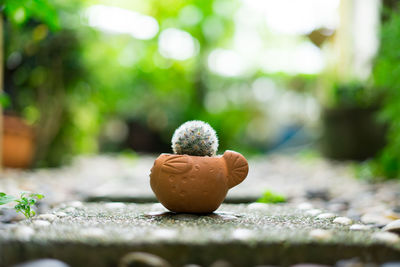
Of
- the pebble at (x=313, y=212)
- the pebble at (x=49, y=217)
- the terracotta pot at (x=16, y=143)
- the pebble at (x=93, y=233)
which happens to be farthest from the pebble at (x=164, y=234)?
the terracotta pot at (x=16, y=143)

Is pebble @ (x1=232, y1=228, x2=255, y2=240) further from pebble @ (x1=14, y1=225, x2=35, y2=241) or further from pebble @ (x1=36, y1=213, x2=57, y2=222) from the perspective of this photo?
pebble @ (x1=36, y1=213, x2=57, y2=222)

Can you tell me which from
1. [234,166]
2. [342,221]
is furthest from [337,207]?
[234,166]

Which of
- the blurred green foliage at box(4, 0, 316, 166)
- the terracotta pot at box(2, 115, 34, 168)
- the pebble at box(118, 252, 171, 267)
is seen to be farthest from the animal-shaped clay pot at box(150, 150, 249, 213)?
the blurred green foliage at box(4, 0, 316, 166)

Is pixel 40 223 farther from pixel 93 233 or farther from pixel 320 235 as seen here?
pixel 320 235

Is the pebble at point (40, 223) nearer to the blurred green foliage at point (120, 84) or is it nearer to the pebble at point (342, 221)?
the pebble at point (342, 221)

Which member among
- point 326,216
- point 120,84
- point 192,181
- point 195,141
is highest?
point 120,84

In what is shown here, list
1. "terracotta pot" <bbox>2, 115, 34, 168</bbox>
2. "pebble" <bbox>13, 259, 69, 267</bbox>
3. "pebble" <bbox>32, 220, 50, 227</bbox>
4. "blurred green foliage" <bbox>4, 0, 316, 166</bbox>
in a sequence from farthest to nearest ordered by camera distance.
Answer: "blurred green foliage" <bbox>4, 0, 316, 166</bbox> < "terracotta pot" <bbox>2, 115, 34, 168</bbox> < "pebble" <bbox>32, 220, 50, 227</bbox> < "pebble" <bbox>13, 259, 69, 267</bbox>
